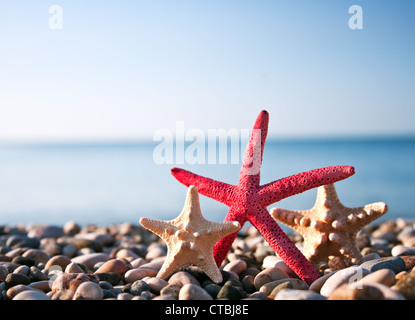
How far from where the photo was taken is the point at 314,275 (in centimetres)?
357

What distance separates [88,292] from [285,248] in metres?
1.67

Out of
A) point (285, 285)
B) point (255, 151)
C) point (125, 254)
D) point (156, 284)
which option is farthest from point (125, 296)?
point (125, 254)

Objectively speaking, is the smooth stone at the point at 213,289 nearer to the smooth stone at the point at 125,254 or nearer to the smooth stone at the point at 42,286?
the smooth stone at the point at 42,286

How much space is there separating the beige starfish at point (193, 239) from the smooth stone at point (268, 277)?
1.12 feet

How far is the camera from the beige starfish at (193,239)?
11.7ft

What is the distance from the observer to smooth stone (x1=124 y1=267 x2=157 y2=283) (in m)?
3.73

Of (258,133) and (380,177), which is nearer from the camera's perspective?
(258,133)

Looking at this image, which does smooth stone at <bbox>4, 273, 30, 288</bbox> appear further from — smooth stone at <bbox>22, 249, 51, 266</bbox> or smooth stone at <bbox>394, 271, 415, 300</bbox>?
smooth stone at <bbox>394, 271, 415, 300</bbox>

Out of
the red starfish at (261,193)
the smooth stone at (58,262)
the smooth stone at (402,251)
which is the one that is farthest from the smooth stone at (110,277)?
the smooth stone at (402,251)

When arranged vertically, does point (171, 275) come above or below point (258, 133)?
below
